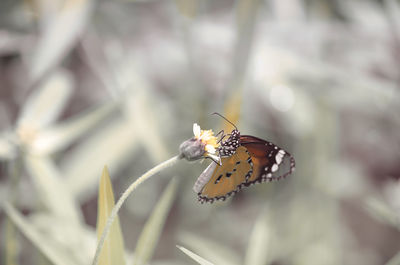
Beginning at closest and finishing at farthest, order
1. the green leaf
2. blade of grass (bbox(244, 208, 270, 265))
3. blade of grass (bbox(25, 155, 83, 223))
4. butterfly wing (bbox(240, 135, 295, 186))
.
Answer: the green leaf
butterfly wing (bbox(240, 135, 295, 186))
blade of grass (bbox(244, 208, 270, 265))
blade of grass (bbox(25, 155, 83, 223))

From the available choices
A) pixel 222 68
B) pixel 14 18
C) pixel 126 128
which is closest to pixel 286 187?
pixel 222 68

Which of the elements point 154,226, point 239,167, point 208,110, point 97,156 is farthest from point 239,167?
point 208,110

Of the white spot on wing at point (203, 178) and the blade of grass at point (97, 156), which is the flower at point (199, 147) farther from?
the blade of grass at point (97, 156)

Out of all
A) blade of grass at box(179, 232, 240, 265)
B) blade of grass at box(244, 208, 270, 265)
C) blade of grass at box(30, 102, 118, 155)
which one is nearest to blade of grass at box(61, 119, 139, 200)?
blade of grass at box(30, 102, 118, 155)

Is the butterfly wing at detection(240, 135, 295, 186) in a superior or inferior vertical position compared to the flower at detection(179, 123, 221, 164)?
superior

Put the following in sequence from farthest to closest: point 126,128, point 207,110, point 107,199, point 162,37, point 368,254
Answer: point 162,37 → point 368,254 → point 207,110 → point 126,128 → point 107,199

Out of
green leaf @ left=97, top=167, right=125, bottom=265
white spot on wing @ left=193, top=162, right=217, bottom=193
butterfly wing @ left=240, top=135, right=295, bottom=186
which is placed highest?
butterfly wing @ left=240, top=135, right=295, bottom=186

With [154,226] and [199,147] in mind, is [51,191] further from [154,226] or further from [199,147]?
[199,147]

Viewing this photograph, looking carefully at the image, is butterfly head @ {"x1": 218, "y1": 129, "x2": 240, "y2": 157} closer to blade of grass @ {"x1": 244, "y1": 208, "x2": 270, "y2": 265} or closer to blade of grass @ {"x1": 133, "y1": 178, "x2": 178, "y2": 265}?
blade of grass @ {"x1": 133, "y1": 178, "x2": 178, "y2": 265}

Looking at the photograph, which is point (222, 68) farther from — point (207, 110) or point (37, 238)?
point (37, 238)
